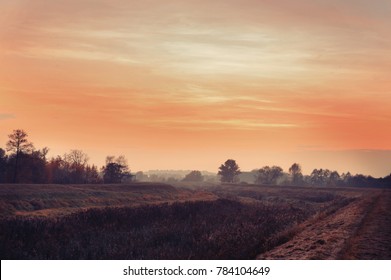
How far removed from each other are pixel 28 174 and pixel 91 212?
5423cm

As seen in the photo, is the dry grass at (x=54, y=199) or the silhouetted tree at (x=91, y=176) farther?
the silhouetted tree at (x=91, y=176)

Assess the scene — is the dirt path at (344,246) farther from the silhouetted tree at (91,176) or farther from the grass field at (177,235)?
the silhouetted tree at (91,176)

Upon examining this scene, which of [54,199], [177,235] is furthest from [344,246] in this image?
[54,199]

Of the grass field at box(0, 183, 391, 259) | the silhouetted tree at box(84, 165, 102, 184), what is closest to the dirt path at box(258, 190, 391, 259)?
the grass field at box(0, 183, 391, 259)

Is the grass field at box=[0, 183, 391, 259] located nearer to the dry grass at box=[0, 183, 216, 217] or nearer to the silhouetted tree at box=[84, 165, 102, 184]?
the dry grass at box=[0, 183, 216, 217]

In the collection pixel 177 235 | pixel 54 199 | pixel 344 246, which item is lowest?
pixel 177 235

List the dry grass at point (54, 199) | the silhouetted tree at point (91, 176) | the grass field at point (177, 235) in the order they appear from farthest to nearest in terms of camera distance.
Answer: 1. the silhouetted tree at point (91, 176)
2. the dry grass at point (54, 199)
3. the grass field at point (177, 235)

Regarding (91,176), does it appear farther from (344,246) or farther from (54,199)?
(344,246)

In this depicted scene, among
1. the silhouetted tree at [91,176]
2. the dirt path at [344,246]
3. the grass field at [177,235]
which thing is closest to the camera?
the dirt path at [344,246]

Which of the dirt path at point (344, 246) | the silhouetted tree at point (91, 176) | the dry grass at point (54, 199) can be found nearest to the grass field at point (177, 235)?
the dirt path at point (344, 246)

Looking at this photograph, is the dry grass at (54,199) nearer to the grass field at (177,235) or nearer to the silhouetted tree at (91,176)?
the grass field at (177,235)

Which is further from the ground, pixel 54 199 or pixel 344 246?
pixel 54 199
